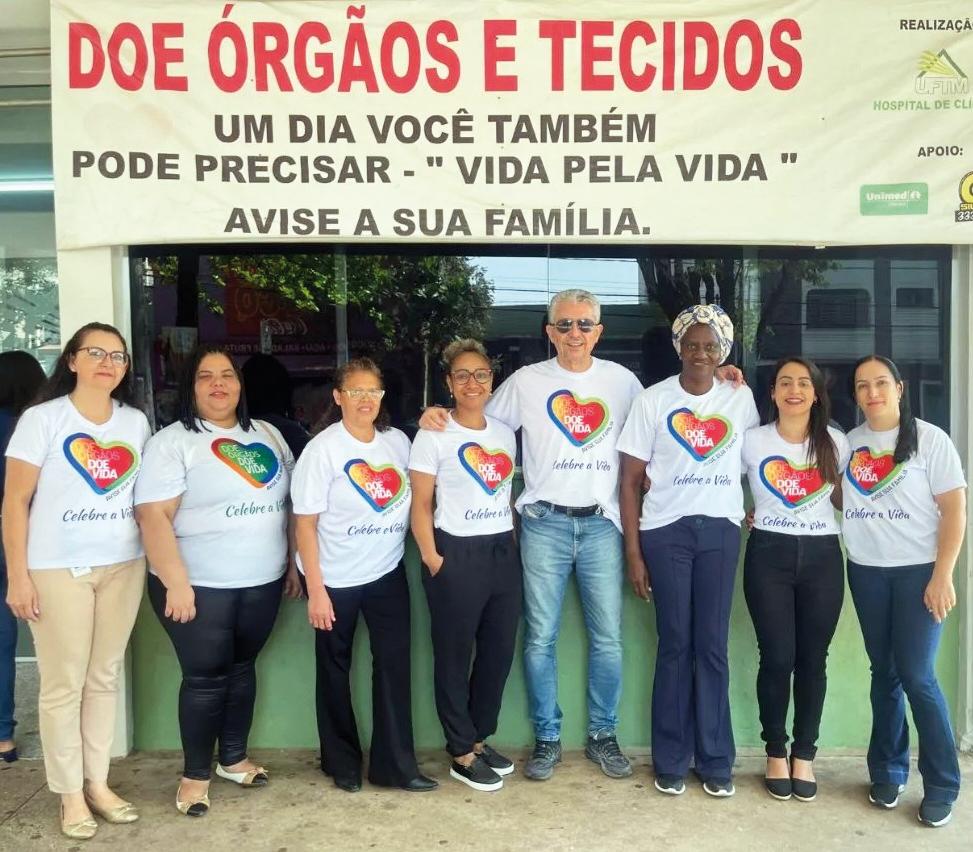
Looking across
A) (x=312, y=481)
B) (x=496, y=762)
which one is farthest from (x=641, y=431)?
(x=496, y=762)

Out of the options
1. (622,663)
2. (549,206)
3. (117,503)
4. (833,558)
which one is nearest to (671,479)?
(833,558)

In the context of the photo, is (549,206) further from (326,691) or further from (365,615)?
(326,691)

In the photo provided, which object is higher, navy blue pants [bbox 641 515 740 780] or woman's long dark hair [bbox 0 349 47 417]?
woman's long dark hair [bbox 0 349 47 417]

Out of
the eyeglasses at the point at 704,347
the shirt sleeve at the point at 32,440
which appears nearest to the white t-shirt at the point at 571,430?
the eyeglasses at the point at 704,347

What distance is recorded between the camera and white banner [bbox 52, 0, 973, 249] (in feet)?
11.7

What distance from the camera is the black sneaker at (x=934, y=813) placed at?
3.12 meters

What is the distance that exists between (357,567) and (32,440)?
1191mm

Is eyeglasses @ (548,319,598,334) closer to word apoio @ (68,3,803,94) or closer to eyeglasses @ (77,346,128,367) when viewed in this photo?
word apoio @ (68,3,803,94)

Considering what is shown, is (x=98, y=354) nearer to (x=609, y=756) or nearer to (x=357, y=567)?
(x=357, y=567)

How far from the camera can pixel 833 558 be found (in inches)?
127

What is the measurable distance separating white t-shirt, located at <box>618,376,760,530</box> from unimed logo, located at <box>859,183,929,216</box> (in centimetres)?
100

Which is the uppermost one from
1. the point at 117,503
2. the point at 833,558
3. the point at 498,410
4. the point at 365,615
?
the point at 498,410

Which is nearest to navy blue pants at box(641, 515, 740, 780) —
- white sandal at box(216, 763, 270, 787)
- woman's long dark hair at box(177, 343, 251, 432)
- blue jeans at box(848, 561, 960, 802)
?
blue jeans at box(848, 561, 960, 802)

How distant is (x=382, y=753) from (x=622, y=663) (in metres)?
1.05
